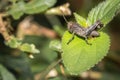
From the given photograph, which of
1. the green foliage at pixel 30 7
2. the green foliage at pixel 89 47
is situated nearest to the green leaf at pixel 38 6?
the green foliage at pixel 30 7

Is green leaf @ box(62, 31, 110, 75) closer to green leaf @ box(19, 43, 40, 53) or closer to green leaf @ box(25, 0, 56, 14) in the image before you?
green leaf @ box(19, 43, 40, 53)

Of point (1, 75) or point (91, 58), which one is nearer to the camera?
point (91, 58)

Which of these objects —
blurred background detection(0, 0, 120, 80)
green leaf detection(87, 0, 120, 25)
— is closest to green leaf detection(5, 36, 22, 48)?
blurred background detection(0, 0, 120, 80)

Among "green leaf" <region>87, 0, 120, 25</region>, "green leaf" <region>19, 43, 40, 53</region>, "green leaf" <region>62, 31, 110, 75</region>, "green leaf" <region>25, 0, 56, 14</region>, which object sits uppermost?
"green leaf" <region>25, 0, 56, 14</region>

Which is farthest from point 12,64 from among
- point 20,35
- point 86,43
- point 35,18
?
point 86,43

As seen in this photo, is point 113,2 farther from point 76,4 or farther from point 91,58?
point 76,4
